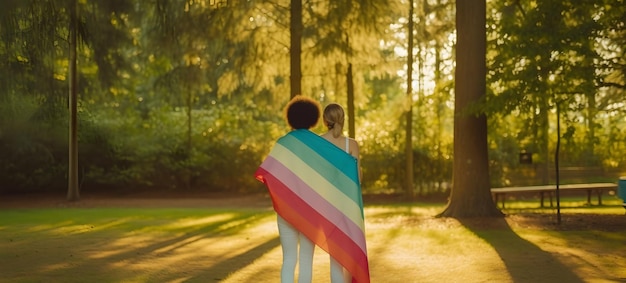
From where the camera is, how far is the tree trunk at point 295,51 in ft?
59.3

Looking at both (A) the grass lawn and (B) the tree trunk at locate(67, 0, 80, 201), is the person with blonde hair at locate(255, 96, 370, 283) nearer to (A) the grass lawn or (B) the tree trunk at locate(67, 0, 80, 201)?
(A) the grass lawn

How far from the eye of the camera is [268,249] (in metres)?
11.9

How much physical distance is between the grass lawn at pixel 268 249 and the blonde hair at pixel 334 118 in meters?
3.14

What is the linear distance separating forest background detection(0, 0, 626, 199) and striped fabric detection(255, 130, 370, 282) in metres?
6.05

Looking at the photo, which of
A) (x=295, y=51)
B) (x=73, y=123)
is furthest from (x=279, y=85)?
(x=73, y=123)

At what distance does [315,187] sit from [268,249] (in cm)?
595

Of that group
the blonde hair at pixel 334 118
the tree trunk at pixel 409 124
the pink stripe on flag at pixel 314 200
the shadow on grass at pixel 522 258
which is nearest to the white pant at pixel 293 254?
the pink stripe on flag at pixel 314 200

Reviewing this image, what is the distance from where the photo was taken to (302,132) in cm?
600

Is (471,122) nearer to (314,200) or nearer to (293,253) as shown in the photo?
(314,200)

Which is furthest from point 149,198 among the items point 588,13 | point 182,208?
point 588,13

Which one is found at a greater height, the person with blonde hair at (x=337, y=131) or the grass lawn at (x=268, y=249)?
the person with blonde hair at (x=337, y=131)

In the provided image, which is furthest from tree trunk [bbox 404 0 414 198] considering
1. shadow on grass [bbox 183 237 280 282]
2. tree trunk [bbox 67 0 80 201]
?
shadow on grass [bbox 183 237 280 282]

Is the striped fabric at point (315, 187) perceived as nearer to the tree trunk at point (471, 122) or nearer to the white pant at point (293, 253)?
the white pant at point (293, 253)

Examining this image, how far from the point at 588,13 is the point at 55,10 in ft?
32.2
